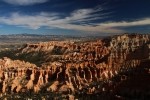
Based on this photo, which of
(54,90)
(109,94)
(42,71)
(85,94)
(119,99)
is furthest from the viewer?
(42,71)

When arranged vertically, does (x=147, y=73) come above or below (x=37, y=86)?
above

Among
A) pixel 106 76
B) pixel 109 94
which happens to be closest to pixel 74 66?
pixel 106 76

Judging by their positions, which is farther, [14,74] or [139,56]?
[139,56]

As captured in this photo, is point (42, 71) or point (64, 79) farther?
point (42, 71)

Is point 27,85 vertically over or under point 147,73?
under

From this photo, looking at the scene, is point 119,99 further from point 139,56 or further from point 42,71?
point 139,56

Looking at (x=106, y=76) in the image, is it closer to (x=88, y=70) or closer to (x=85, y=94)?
(x=88, y=70)

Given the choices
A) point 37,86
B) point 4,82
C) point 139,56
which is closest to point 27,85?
point 37,86

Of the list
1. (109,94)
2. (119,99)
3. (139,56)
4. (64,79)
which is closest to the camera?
(119,99)

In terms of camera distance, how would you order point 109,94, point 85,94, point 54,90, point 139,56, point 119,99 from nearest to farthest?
1. point 119,99
2. point 109,94
3. point 85,94
4. point 54,90
5. point 139,56
